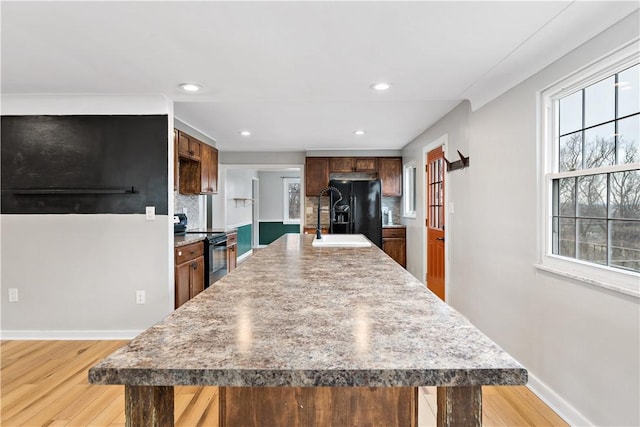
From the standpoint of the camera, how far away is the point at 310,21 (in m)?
1.87

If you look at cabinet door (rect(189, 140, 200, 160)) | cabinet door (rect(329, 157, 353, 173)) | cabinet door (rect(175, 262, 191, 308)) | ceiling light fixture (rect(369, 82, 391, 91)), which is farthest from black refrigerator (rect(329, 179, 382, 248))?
ceiling light fixture (rect(369, 82, 391, 91))

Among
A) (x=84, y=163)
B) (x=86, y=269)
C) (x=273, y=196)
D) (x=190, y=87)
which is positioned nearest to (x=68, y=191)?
(x=84, y=163)

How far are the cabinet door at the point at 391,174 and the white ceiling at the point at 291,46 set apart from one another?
120 inches

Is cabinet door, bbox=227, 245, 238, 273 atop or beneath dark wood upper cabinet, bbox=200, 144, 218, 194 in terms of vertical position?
beneath

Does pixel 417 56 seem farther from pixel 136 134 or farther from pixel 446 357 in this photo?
pixel 136 134

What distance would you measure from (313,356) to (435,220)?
409cm

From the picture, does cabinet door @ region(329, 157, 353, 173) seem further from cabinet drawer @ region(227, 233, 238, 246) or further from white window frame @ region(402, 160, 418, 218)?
cabinet drawer @ region(227, 233, 238, 246)

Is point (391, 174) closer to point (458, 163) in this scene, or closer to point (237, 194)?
Answer: point (458, 163)

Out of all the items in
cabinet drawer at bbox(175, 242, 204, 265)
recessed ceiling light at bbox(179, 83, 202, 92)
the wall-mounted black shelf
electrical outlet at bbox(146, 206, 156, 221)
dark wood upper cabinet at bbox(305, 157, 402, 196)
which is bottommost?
cabinet drawer at bbox(175, 242, 204, 265)

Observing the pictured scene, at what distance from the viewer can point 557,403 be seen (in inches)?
83.6

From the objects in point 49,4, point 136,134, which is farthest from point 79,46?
point 136,134

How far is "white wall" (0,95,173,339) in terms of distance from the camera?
10.6 ft

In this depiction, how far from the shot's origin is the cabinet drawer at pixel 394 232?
6.02 meters

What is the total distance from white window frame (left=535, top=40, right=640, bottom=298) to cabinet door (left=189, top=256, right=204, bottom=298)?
3.05 meters
